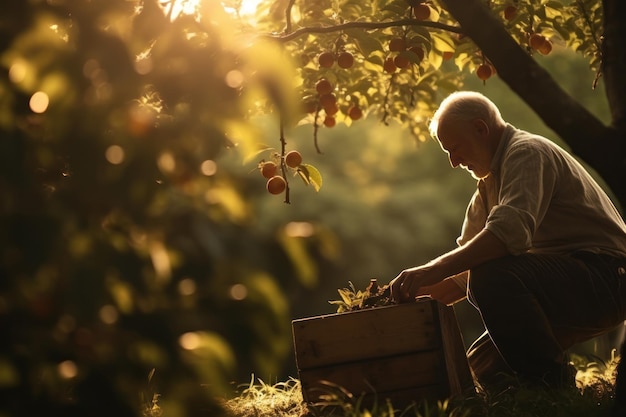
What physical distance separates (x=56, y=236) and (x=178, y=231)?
0.62 ft

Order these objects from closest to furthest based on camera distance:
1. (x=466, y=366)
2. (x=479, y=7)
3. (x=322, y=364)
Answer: (x=479, y=7), (x=322, y=364), (x=466, y=366)

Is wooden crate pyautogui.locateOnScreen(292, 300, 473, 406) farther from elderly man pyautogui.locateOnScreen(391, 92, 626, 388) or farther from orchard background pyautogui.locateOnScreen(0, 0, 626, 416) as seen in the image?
orchard background pyautogui.locateOnScreen(0, 0, 626, 416)

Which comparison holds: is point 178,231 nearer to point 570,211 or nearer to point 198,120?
point 198,120

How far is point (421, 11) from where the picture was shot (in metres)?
3.84

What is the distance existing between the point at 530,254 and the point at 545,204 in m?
0.22

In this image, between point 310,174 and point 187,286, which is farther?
point 310,174

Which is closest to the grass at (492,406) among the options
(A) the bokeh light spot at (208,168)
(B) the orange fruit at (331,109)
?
(B) the orange fruit at (331,109)

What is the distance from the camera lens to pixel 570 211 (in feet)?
12.0

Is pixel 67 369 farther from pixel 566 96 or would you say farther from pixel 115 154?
pixel 566 96

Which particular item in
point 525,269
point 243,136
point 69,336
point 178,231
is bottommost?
point 525,269

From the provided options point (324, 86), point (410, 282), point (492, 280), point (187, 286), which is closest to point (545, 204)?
point (492, 280)

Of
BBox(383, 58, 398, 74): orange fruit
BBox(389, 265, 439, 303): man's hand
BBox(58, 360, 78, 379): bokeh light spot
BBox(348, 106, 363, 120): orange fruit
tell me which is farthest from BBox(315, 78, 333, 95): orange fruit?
BBox(58, 360, 78, 379): bokeh light spot

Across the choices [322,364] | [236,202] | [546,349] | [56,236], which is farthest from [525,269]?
[56,236]

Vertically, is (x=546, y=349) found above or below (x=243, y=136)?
below
